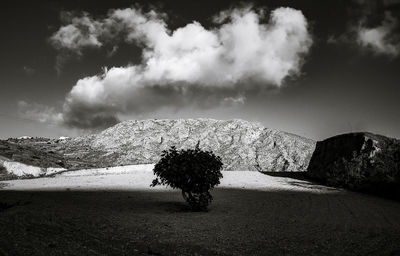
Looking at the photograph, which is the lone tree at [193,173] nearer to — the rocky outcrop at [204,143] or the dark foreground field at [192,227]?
the dark foreground field at [192,227]

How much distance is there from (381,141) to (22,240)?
56.1 feet

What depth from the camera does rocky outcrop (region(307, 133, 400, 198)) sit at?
49.1 feet

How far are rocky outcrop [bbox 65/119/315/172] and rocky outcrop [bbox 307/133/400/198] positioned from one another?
822 centimetres

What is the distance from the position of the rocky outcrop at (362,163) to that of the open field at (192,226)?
2.14 meters

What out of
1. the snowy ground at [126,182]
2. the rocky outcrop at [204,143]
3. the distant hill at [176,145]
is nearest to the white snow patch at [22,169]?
the distant hill at [176,145]

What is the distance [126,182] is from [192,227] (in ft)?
37.9

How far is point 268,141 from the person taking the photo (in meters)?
32.8

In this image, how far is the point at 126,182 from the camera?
18.6m

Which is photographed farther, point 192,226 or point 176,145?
point 176,145

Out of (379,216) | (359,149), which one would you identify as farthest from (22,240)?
(359,149)

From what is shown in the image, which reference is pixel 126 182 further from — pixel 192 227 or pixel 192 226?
pixel 192 227

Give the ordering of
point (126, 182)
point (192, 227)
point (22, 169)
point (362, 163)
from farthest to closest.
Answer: point (22, 169), point (126, 182), point (362, 163), point (192, 227)

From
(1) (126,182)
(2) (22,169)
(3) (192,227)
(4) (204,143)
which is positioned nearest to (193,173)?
(3) (192,227)

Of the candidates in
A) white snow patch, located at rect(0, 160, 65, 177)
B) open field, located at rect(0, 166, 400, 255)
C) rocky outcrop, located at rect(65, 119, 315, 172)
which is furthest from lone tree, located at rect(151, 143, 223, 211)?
rocky outcrop, located at rect(65, 119, 315, 172)
